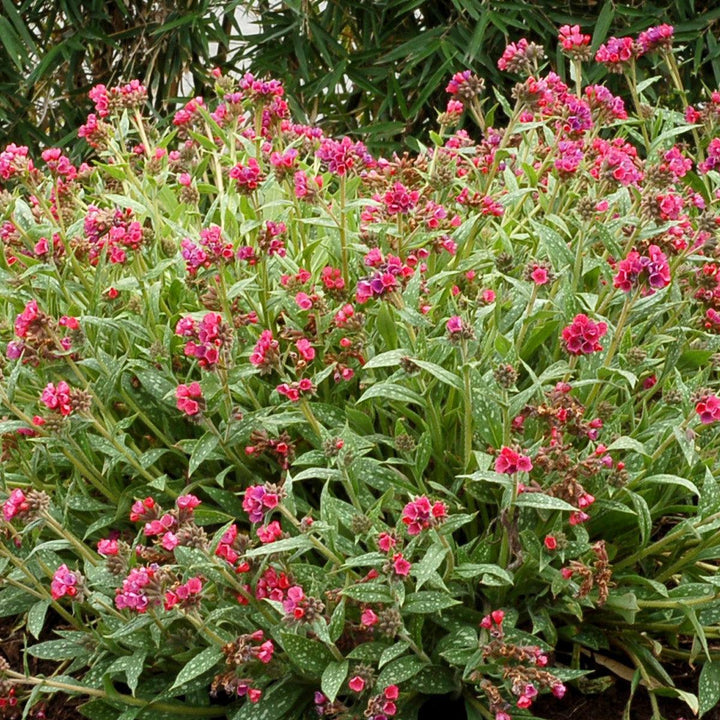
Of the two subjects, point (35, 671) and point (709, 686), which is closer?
point (709, 686)

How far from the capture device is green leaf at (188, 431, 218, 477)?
2307mm

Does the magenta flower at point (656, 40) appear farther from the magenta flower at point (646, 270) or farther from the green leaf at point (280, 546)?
the green leaf at point (280, 546)

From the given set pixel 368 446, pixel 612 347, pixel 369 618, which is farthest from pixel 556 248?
pixel 369 618

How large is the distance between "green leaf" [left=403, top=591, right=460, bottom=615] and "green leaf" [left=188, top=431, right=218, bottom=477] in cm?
51

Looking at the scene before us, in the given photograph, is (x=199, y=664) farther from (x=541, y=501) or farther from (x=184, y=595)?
(x=541, y=501)

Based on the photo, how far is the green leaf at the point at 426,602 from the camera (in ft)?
7.00

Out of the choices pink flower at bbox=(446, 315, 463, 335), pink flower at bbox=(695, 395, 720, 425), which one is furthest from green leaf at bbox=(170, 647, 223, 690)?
pink flower at bbox=(695, 395, 720, 425)

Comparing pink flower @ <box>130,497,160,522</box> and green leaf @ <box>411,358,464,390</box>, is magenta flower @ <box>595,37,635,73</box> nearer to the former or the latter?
green leaf @ <box>411,358,464,390</box>

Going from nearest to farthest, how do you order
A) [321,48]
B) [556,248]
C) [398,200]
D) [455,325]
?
[455,325], [398,200], [556,248], [321,48]

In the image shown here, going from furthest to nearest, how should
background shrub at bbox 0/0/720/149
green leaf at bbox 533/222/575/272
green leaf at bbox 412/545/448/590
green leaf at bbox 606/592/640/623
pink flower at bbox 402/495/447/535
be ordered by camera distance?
1. background shrub at bbox 0/0/720/149
2. green leaf at bbox 533/222/575/272
3. green leaf at bbox 606/592/640/623
4. green leaf at bbox 412/545/448/590
5. pink flower at bbox 402/495/447/535

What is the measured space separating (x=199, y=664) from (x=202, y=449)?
44 centimetres

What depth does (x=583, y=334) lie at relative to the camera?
201 centimetres

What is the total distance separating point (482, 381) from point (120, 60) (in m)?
4.18

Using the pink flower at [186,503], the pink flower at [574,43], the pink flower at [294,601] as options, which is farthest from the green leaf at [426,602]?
the pink flower at [574,43]
